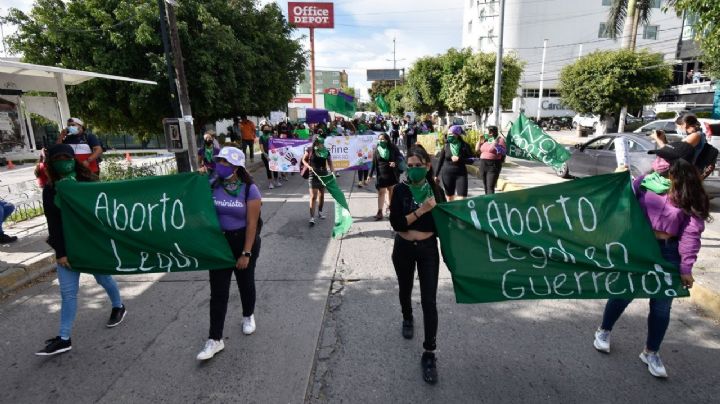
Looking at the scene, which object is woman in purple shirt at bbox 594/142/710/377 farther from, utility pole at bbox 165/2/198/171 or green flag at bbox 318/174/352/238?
utility pole at bbox 165/2/198/171

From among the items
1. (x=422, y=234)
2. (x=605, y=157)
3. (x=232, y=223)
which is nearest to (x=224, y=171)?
(x=232, y=223)

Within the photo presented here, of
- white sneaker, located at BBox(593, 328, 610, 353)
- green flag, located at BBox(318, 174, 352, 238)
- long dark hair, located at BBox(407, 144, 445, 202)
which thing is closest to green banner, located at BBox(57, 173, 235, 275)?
long dark hair, located at BBox(407, 144, 445, 202)

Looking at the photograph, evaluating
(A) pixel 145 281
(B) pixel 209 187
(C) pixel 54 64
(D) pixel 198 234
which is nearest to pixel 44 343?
(A) pixel 145 281

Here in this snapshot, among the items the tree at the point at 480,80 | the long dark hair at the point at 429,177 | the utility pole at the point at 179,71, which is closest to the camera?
the long dark hair at the point at 429,177

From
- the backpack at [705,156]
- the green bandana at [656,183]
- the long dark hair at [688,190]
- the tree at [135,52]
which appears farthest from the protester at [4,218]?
the backpack at [705,156]

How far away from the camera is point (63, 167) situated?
331cm

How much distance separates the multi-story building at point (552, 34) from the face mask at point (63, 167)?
164 ft

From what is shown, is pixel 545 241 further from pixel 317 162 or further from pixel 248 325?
pixel 317 162

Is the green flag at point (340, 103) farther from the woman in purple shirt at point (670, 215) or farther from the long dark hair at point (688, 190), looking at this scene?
the long dark hair at point (688, 190)

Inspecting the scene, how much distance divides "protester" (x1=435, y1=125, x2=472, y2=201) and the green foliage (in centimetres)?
1844

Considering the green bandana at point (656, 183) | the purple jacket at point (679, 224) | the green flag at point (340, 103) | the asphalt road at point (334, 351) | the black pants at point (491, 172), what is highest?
the green flag at point (340, 103)

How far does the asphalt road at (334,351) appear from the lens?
2.91 m

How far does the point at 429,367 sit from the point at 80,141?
21.9 feet

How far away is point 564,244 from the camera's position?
3.04 metres
